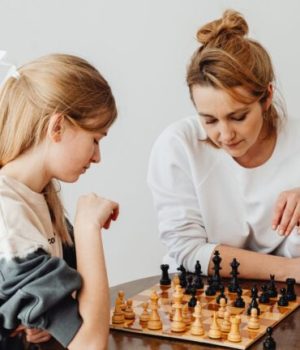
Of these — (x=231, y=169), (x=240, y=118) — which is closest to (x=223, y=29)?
(x=240, y=118)

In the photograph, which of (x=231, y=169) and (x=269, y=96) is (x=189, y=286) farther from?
(x=269, y=96)

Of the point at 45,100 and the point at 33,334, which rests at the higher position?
the point at 45,100

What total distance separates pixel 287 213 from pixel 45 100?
79cm

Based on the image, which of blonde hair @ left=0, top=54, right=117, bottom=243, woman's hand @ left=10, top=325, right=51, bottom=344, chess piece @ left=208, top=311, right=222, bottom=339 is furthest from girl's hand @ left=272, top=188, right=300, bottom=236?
woman's hand @ left=10, top=325, right=51, bottom=344

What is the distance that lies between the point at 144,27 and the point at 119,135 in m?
0.49

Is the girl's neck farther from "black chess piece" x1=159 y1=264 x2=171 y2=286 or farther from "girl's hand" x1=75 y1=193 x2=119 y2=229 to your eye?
"black chess piece" x1=159 y1=264 x2=171 y2=286

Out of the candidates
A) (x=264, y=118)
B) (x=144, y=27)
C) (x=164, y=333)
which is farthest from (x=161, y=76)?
(x=164, y=333)

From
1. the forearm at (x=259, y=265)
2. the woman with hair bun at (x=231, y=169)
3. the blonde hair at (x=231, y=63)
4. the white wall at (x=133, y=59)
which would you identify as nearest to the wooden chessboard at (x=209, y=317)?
the forearm at (x=259, y=265)

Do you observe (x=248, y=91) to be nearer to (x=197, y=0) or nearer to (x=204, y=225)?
(x=204, y=225)

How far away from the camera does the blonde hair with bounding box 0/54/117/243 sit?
1.59 metres

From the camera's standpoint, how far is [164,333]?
157cm

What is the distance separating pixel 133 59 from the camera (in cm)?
311

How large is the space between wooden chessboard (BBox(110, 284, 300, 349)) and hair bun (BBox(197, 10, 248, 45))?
0.75 meters

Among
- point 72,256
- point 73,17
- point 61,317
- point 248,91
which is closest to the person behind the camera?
point 61,317
